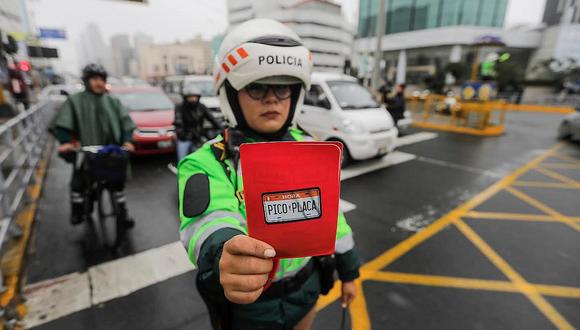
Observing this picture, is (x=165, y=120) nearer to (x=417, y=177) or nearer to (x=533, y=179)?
(x=417, y=177)

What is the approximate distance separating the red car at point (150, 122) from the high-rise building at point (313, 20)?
7103 cm

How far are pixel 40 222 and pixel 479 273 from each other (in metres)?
5.25

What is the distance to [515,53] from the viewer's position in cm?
4147

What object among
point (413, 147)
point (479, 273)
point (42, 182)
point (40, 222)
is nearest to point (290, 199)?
point (479, 273)

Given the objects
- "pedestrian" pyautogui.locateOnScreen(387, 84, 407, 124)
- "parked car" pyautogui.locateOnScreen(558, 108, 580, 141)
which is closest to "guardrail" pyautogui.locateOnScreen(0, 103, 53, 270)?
"pedestrian" pyautogui.locateOnScreen(387, 84, 407, 124)

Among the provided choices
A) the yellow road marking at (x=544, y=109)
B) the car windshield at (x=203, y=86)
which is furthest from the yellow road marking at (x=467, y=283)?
the yellow road marking at (x=544, y=109)

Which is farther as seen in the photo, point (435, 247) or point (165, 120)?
point (165, 120)

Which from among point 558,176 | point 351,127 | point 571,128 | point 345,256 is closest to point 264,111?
point 345,256

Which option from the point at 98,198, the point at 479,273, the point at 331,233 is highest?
the point at 331,233

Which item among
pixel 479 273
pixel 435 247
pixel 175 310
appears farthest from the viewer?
pixel 435 247

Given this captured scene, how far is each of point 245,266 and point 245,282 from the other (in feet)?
0.12

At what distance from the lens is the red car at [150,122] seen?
6.21 m

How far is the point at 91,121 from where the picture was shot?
10.1 ft

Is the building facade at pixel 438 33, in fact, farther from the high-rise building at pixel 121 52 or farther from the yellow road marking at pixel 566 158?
the high-rise building at pixel 121 52
